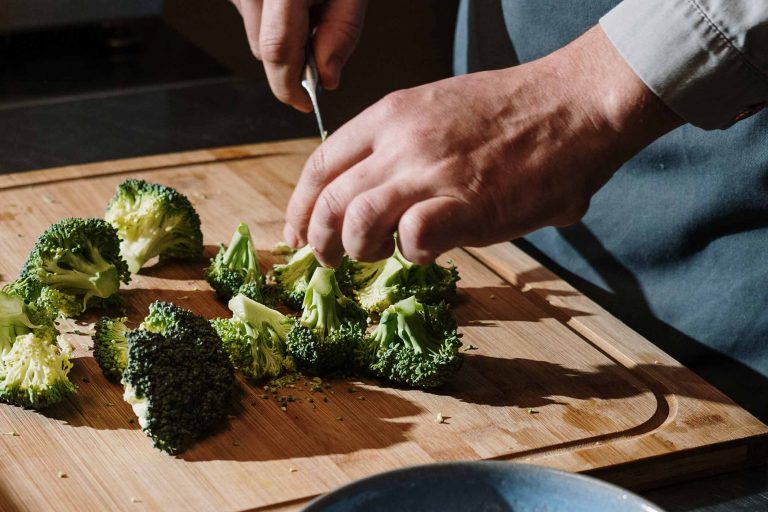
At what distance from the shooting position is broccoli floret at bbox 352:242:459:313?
1.83 m

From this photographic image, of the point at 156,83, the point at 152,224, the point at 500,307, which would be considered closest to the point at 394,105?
the point at 500,307

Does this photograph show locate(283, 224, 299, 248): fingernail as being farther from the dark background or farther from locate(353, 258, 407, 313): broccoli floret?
the dark background

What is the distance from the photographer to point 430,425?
153 cm

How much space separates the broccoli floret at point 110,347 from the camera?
1575 mm

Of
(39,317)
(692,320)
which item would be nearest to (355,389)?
(39,317)

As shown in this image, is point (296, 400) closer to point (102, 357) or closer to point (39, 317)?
point (102, 357)

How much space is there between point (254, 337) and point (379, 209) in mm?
387

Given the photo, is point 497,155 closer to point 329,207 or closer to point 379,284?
point 329,207

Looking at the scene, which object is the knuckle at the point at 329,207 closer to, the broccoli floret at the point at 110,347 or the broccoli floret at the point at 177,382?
the broccoli floret at the point at 177,382

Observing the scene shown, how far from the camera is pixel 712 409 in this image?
5.27ft

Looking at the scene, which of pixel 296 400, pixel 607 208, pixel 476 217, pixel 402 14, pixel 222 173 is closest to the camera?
pixel 476 217

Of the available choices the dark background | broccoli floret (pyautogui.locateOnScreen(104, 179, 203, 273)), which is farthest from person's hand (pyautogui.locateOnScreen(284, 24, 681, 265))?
the dark background

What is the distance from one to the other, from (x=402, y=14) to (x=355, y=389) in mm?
1308

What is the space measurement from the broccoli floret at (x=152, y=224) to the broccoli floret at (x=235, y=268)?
0.28 feet
